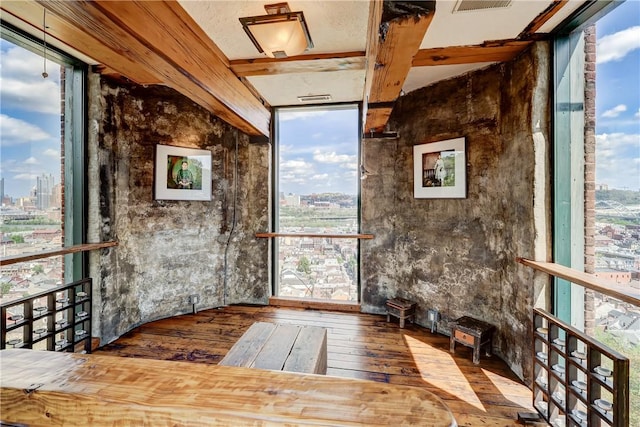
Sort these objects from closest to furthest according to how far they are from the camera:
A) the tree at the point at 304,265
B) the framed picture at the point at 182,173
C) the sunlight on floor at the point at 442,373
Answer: the sunlight on floor at the point at 442,373 < the framed picture at the point at 182,173 < the tree at the point at 304,265

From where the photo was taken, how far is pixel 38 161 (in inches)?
106

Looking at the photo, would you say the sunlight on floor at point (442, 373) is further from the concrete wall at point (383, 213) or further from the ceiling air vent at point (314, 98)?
the ceiling air vent at point (314, 98)

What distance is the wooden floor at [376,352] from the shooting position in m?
2.26

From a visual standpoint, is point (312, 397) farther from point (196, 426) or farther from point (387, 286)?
point (387, 286)

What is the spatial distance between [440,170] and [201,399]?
3307 millimetres

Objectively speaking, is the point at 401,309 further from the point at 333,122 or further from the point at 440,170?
the point at 333,122

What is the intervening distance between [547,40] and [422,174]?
160cm

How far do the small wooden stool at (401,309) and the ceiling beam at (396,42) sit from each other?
2344 millimetres

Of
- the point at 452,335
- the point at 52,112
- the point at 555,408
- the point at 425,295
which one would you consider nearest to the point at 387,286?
the point at 425,295

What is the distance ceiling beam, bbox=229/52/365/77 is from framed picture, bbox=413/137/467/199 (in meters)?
1.27

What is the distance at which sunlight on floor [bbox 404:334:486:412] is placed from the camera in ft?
7.56

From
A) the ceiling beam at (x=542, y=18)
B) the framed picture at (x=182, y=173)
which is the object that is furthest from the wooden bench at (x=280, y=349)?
the ceiling beam at (x=542, y=18)

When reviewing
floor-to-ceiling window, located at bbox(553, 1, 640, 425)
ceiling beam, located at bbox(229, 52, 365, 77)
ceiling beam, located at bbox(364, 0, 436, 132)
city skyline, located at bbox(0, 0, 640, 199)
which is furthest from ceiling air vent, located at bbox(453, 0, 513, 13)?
ceiling beam, located at bbox(229, 52, 365, 77)

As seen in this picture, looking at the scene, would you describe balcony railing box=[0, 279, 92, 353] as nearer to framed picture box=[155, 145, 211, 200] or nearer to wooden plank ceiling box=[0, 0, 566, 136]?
framed picture box=[155, 145, 211, 200]
